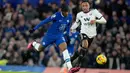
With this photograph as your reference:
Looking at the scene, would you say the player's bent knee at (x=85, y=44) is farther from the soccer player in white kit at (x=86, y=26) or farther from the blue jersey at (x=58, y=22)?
the blue jersey at (x=58, y=22)

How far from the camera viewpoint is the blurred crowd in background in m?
18.3

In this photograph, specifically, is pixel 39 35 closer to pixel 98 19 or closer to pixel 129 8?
pixel 129 8

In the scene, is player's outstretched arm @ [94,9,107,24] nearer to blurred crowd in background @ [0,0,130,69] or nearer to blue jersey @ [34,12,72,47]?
blue jersey @ [34,12,72,47]

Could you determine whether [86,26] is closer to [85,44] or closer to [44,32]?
[85,44]

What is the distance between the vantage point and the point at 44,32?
20172mm

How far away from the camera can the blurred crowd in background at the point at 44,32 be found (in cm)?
1833

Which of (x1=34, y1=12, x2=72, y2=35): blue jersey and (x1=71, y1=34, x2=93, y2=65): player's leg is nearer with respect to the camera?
(x1=34, y1=12, x2=72, y2=35): blue jersey

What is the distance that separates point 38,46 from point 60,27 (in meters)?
1.17

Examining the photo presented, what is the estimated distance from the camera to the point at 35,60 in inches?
750

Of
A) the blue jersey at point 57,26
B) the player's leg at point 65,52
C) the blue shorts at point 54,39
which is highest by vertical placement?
the blue jersey at point 57,26

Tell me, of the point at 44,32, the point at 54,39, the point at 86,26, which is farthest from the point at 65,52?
the point at 44,32

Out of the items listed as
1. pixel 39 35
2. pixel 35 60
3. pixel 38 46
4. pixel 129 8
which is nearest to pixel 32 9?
pixel 39 35

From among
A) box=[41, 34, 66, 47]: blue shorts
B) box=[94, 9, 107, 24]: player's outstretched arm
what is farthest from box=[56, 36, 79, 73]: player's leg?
box=[94, 9, 107, 24]: player's outstretched arm

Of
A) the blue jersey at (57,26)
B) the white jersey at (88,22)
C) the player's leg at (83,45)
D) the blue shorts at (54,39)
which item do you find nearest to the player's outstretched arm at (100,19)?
the white jersey at (88,22)
